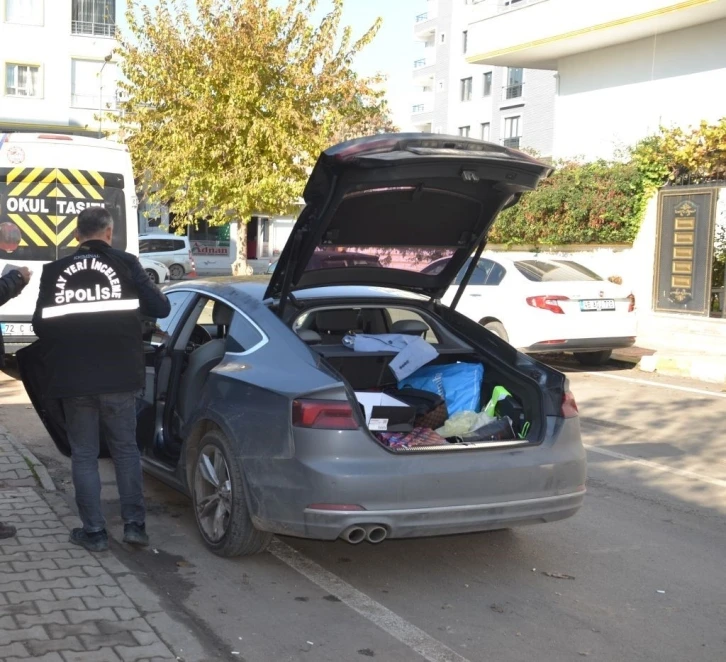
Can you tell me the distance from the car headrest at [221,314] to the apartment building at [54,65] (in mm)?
38336

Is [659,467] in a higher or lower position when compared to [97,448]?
lower

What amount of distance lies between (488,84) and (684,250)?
4287cm

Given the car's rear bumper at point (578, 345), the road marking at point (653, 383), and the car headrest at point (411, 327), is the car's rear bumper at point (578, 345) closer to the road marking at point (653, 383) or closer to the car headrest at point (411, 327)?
the road marking at point (653, 383)

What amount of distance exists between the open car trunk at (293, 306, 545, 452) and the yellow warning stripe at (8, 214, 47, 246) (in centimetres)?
591

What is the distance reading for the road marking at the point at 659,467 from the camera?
712 cm

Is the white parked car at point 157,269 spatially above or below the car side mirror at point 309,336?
below

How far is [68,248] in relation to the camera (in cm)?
1091

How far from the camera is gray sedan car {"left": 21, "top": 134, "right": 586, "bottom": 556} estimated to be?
4.52 m

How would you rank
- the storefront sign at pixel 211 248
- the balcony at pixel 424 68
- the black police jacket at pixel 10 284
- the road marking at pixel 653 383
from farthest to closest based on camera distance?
the balcony at pixel 424 68
the storefront sign at pixel 211 248
the road marking at pixel 653 383
the black police jacket at pixel 10 284

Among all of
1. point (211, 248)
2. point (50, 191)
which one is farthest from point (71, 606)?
point (211, 248)

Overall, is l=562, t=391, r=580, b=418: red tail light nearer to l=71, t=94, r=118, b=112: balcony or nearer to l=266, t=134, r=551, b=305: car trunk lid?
l=266, t=134, r=551, b=305: car trunk lid

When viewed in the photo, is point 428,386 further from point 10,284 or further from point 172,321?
point 10,284

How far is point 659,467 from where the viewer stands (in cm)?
748

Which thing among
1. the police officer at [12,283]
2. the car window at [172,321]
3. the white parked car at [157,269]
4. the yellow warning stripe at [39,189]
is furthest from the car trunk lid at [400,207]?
the white parked car at [157,269]
